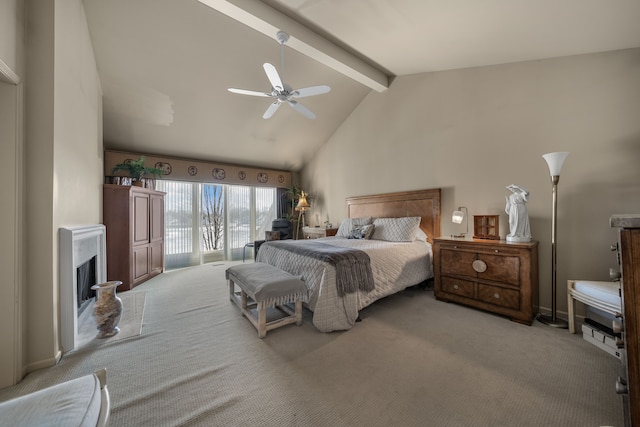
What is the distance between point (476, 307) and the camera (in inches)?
108

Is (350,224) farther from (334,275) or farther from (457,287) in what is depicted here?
(334,275)

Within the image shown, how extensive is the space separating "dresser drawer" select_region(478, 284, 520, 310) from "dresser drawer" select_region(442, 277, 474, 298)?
10 centimetres

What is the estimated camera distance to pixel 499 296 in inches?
100

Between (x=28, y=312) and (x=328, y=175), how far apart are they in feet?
16.4

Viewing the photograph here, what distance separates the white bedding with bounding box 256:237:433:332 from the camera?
7.57 feet

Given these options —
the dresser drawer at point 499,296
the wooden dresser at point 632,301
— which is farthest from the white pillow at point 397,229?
the wooden dresser at point 632,301

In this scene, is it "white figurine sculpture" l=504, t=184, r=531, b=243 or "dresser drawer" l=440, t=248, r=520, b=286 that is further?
"white figurine sculpture" l=504, t=184, r=531, b=243

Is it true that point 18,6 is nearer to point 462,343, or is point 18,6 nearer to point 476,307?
point 462,343

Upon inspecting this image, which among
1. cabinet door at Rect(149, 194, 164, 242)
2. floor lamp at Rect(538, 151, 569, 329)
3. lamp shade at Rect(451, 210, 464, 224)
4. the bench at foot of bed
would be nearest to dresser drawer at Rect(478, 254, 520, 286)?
floor lamp at Rect(538, 151, 569, 329)

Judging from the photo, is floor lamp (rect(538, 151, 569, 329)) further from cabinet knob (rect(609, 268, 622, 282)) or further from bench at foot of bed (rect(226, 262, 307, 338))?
bench at foot of bed (rect(226, 262, 307, 338))

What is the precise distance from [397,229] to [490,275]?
134cm

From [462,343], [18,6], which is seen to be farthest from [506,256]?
[18,6]

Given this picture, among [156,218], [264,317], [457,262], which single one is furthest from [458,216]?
[156,218]

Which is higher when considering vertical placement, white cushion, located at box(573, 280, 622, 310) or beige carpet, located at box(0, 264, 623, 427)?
white cushion, located at box(573, 280, 622, 310)
